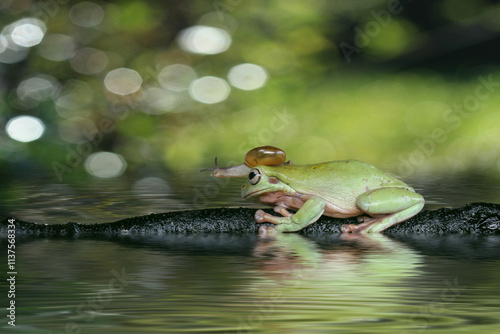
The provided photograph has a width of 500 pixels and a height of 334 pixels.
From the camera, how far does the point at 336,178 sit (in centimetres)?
495

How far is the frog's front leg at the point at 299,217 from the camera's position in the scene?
15.9 ft

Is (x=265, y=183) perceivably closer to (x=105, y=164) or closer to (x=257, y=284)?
(x=257, y=284)

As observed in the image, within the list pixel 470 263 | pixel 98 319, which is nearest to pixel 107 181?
pixel 470 263

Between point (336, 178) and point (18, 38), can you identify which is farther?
point (18, 38)

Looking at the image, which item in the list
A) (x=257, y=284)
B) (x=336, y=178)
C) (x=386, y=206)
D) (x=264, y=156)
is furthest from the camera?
(x=264, y=156)

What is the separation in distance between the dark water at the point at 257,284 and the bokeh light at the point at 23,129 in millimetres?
6680

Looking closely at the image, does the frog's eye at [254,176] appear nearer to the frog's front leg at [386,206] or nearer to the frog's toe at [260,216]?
the frog's toe at [260,216]

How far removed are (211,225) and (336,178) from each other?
724 mm

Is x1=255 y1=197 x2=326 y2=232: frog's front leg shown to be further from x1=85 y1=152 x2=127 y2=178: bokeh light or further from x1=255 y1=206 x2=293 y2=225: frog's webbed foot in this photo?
x1=85 y1=152 x2=127 y2=178: bokeh light

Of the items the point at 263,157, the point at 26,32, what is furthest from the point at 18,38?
the point at 263,157

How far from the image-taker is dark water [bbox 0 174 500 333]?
9.50 ft

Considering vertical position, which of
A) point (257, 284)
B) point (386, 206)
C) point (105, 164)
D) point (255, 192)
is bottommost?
point (257, 284)

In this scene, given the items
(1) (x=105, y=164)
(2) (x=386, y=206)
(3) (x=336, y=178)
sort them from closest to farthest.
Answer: (2) (x=386, y=206) < (3) (x=336, y=178) < (1) (x=105, y=164)

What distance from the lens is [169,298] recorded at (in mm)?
3295
